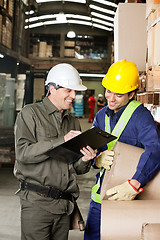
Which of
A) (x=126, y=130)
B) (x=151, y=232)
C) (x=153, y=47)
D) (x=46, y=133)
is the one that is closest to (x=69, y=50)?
(x=153, y=47)

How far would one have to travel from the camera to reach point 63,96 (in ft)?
8.54

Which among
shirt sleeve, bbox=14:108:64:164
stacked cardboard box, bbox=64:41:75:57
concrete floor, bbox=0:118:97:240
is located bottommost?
concrete floor, bbox=0:118:97:240

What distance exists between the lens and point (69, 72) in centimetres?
264

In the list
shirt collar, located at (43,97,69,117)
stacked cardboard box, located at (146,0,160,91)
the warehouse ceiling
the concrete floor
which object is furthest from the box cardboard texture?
the warehouse ceiling

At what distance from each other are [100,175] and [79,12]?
19574 mm

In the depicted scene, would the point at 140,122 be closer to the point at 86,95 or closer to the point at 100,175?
the point at 100,175

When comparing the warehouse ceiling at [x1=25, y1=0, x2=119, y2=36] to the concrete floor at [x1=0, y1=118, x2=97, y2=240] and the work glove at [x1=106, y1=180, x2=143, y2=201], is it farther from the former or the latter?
the work glove at [x1=106, y1=180, x2=143, y2=201]

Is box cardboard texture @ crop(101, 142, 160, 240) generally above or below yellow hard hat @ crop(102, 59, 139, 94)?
below

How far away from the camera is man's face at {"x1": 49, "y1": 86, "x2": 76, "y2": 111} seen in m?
2.60

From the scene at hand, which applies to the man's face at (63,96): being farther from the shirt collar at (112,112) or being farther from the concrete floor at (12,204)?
the concrete floor at (12,204)

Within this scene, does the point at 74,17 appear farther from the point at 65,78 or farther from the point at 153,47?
the point at 65,78

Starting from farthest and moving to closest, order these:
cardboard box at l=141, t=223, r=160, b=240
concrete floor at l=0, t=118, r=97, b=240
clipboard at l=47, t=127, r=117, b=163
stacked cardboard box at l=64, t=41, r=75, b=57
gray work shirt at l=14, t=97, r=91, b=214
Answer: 1. stacked cardboard box at l=64, t=41, r=75, b=57
2. concrete floor at l=0, t=118, r=97, b=240
3. gray work shirt at l=14, t=97, r=91, b=214
4. clipboard at l=47, t=127, r=117, b=163
5. cardboard box at l=141, t=223, r=160, b=240

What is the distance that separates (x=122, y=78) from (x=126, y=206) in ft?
3.41

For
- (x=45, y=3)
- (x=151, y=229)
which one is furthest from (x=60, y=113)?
(x=45, y=3)
